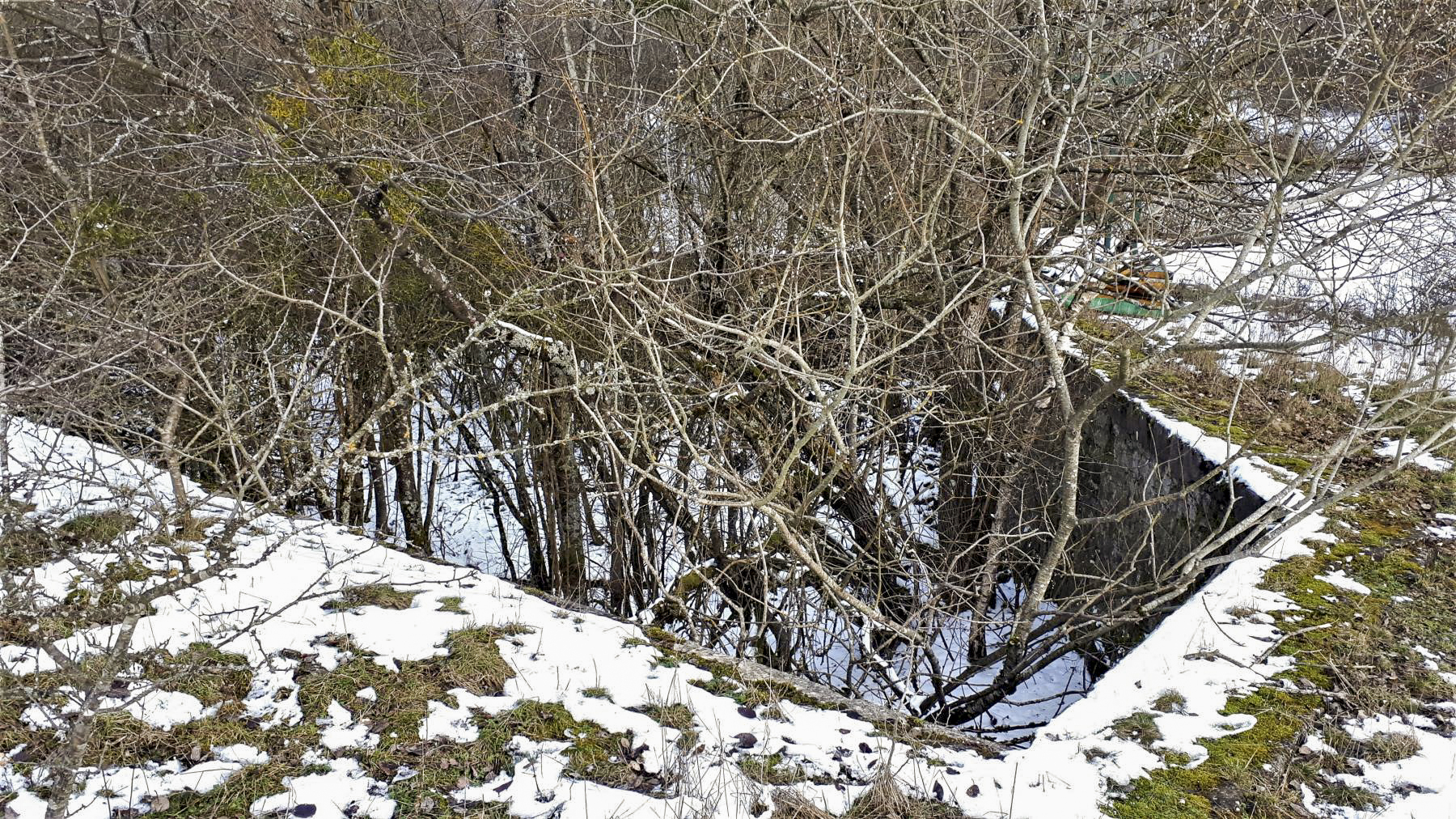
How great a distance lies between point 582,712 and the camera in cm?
346

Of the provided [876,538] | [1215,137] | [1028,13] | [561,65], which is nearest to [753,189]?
[561,65]

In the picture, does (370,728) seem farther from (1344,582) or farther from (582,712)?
(1344,582)

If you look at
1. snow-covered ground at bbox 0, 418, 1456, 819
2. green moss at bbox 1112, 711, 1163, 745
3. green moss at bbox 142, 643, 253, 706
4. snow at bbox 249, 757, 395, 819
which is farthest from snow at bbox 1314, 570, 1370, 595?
green moss at bbox 142, 643, 253, 706

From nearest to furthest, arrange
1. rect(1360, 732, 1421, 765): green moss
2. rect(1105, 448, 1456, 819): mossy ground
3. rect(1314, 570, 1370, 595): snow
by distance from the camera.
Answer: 1. rect(1105, 448, 1456, 819): mossy ground
2. rect(1360, 732, 1421, 765): green moss
3. rect(1314, 570, 1370, 595): snow

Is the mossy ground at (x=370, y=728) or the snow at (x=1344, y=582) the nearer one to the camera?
the mossy ground at (x=370, y=728)

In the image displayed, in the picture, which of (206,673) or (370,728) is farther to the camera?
(206,673)

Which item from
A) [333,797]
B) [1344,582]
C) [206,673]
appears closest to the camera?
[333,797]

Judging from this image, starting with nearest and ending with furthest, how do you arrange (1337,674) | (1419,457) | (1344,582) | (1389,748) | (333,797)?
(333,797) < (1389,748) < (1337,674) < (1344,582) < (1419,457)

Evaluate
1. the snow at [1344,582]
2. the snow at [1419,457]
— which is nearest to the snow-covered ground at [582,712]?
the snow at [1344,582]

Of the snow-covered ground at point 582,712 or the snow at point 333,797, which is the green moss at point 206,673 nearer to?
the snow-covered ground at point 582,712

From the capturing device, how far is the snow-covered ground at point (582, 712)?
2.94 meters

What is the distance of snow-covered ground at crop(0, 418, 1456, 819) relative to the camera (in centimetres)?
294

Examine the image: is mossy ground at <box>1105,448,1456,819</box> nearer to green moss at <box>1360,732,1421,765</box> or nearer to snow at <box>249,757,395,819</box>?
green moss at <box>1360,732,1421,765</box>

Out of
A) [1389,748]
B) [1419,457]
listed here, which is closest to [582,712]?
[1389,748]
